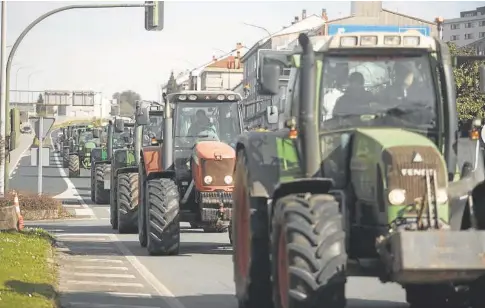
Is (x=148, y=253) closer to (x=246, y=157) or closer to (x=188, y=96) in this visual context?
(x=188, y=96)

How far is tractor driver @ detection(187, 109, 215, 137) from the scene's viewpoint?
21234 mm

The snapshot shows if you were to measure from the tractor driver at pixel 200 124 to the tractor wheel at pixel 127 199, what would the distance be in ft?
12.8

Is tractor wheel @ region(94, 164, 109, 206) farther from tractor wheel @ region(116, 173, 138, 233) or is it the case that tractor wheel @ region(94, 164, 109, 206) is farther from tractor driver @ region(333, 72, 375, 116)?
tractor driver @ region(333, 72, 375, 116)

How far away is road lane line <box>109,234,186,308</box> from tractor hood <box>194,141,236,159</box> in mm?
2151

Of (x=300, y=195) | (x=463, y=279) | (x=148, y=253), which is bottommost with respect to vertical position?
(x=148, y=253)

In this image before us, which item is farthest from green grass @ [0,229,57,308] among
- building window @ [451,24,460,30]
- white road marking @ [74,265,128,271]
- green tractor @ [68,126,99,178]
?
building window @ [451,24,460,30]

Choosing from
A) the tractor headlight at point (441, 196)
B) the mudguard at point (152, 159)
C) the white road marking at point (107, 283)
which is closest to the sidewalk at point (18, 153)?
the mudguard at point (152, 159)

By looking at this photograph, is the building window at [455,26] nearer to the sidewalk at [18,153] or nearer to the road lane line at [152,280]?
the sidewalk at [18,153]

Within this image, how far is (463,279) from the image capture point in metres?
8.90

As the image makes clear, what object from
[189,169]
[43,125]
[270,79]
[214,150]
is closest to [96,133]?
[43,125]

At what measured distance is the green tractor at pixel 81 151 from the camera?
60188 millimetres

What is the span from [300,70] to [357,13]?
79312mm

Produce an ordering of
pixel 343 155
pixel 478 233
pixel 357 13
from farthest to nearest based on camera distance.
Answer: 1. pixel 357 13
2. pixel 343 155
3. pixel 478 233

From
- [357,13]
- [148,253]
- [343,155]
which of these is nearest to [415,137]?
[343,155]
